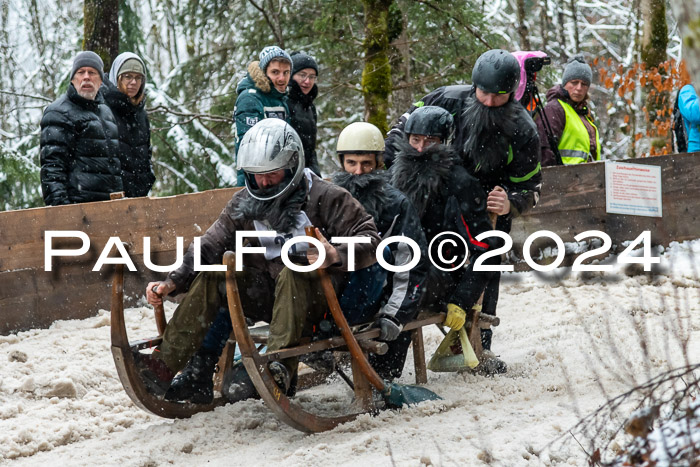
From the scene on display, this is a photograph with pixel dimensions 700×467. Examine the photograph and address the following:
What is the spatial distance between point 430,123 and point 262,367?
2.06 meters

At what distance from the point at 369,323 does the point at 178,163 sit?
264 inches

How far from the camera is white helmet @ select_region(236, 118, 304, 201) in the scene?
4.29 metres

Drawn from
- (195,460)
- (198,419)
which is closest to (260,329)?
(198,419)

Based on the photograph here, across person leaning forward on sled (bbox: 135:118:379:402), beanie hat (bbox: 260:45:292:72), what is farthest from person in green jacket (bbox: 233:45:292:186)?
person leaning forward on sled (bbox: 135:118:379:402)

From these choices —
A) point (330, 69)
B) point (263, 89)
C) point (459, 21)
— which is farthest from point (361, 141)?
point (330, 69)

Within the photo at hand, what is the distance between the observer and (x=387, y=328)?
14.8 ft

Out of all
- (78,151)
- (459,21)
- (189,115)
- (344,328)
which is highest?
(459,21)

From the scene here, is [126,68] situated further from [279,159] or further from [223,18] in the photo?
[223,18]

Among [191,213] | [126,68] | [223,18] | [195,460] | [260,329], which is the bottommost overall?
[195,460]

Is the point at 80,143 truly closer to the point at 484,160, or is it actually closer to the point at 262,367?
the point at 484,160

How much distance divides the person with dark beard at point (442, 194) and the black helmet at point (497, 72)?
1.01 ft

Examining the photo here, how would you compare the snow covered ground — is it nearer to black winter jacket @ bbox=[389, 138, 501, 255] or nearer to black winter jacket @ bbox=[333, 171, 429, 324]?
black winter jacket @ bbox=[333, 171, 429, 324]

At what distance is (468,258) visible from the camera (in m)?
5.40

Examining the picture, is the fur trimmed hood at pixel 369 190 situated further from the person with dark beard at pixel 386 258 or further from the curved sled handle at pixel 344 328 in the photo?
the curved sled handle at pixel 344 328
